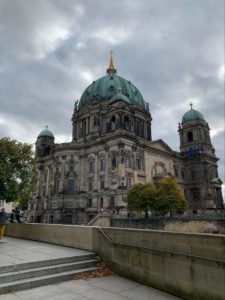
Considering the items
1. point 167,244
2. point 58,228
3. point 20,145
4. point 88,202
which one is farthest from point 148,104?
point 167,244

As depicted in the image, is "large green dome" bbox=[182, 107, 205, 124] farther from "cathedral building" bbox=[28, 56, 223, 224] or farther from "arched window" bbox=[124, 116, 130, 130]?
"arched window" bbox=[124, 116, 130, 130]

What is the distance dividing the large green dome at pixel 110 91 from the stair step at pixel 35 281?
58.4m

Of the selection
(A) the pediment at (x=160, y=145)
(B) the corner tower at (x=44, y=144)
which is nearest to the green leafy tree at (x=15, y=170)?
(A) the pediment at (x=160, y=145)

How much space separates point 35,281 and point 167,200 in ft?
121

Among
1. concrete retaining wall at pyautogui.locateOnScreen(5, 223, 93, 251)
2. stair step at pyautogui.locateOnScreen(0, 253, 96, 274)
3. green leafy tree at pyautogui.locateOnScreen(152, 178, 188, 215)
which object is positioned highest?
green leafy tree at pyautogui.locateOnScreen(152, 178, 188, 215)

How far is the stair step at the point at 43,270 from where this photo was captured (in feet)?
25.8

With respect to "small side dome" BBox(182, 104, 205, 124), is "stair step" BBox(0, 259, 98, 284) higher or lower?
lower

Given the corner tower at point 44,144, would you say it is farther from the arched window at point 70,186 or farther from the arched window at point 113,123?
the arched window at point 113,123

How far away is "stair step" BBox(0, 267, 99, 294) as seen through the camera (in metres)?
7.45

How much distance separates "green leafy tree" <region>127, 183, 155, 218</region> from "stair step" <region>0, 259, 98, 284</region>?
1260 inches

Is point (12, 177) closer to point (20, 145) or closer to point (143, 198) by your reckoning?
point (20, 145)

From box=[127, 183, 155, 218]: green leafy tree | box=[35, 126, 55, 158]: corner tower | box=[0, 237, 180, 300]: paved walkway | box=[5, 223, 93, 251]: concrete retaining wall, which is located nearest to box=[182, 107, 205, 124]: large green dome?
box=[127, 183, 155, 218]: green leafy tree

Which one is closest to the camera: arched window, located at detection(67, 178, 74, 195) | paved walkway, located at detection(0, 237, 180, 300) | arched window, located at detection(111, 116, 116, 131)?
paved walkway, located at detection(0, 237, 180, 300)

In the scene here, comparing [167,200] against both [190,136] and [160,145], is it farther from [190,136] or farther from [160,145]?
[190,136]
